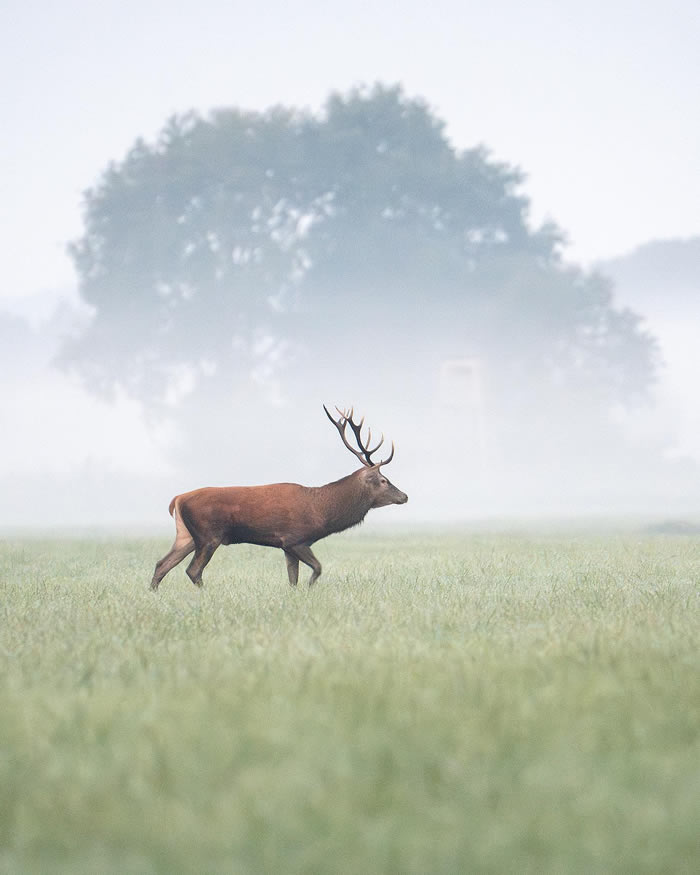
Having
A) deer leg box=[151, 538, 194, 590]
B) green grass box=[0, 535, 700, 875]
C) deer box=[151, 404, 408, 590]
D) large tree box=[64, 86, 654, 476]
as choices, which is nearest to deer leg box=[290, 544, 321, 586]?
deer box=[151, 404, 408, 590]

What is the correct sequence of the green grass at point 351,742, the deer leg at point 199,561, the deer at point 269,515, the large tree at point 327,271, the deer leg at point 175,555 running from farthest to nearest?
the large tree at point 327,271, the deer leg at point 175,555, the deer leg at point 199,561, the deer at point 269,515, the green grass at point 351,742

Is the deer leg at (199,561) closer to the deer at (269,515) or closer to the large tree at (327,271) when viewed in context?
the deer at (269,515)

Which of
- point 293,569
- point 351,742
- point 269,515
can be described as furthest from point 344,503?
point 351,742

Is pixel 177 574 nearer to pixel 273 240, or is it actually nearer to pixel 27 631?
pixel 27 631

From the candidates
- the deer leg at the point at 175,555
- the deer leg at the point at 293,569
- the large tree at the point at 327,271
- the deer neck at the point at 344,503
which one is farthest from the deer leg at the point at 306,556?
the large tree at the point at 327,271

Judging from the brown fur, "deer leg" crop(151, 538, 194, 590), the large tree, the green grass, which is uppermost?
the large tree

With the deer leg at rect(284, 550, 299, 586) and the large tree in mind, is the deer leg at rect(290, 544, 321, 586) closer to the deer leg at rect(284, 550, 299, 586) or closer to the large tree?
the deer leg at rect(284, 550, 299, 586)

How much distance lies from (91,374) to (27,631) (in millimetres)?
50254

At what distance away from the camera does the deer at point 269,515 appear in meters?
11.8

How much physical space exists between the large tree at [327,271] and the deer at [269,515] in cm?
4525

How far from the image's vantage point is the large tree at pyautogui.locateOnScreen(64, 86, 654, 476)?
191 feet

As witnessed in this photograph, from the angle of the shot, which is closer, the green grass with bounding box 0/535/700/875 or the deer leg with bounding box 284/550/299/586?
the green grass with bounding box 0/535/700/875

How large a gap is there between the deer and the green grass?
224 cm

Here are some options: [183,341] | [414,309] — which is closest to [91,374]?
[183,341]
